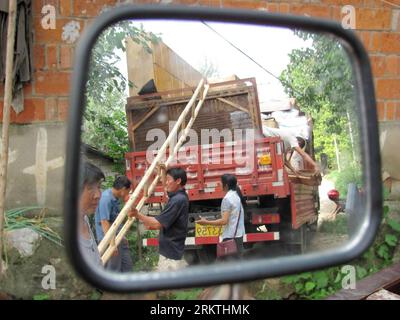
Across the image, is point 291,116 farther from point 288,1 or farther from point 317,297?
point 317,297

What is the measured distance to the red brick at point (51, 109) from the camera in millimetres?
3993

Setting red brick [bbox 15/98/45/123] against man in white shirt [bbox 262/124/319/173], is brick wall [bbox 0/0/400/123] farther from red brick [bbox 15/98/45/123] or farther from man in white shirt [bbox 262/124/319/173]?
man in white shirt [bbox 262/124/319/173]

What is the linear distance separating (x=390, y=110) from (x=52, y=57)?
3181mm

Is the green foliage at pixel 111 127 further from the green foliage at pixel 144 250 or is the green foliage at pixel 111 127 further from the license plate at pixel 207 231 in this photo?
the license plate at pixel 207 231

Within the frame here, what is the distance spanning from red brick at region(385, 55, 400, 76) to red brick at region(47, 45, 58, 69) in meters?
3.08

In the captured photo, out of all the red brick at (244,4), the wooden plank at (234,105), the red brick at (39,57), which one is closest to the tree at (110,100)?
the red brick at (39,57)

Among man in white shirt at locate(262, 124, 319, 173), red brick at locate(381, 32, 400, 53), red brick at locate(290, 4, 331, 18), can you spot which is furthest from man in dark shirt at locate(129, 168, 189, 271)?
red brick at locate(381, 32, 400, 53)

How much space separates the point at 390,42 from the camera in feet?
14.6

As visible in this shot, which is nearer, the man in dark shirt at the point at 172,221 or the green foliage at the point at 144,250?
the man in dark shirt at the point at 172,221

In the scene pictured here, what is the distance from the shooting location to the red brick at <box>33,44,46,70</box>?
13.0ft

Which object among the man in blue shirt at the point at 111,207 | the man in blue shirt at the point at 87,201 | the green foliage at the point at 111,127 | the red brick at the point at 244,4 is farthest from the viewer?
the red brick at the point at 244,4

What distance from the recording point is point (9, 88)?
118 inches

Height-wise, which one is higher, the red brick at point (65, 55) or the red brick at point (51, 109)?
the red brick at point (65, 55)

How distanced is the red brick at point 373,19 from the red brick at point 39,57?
2903 mm
